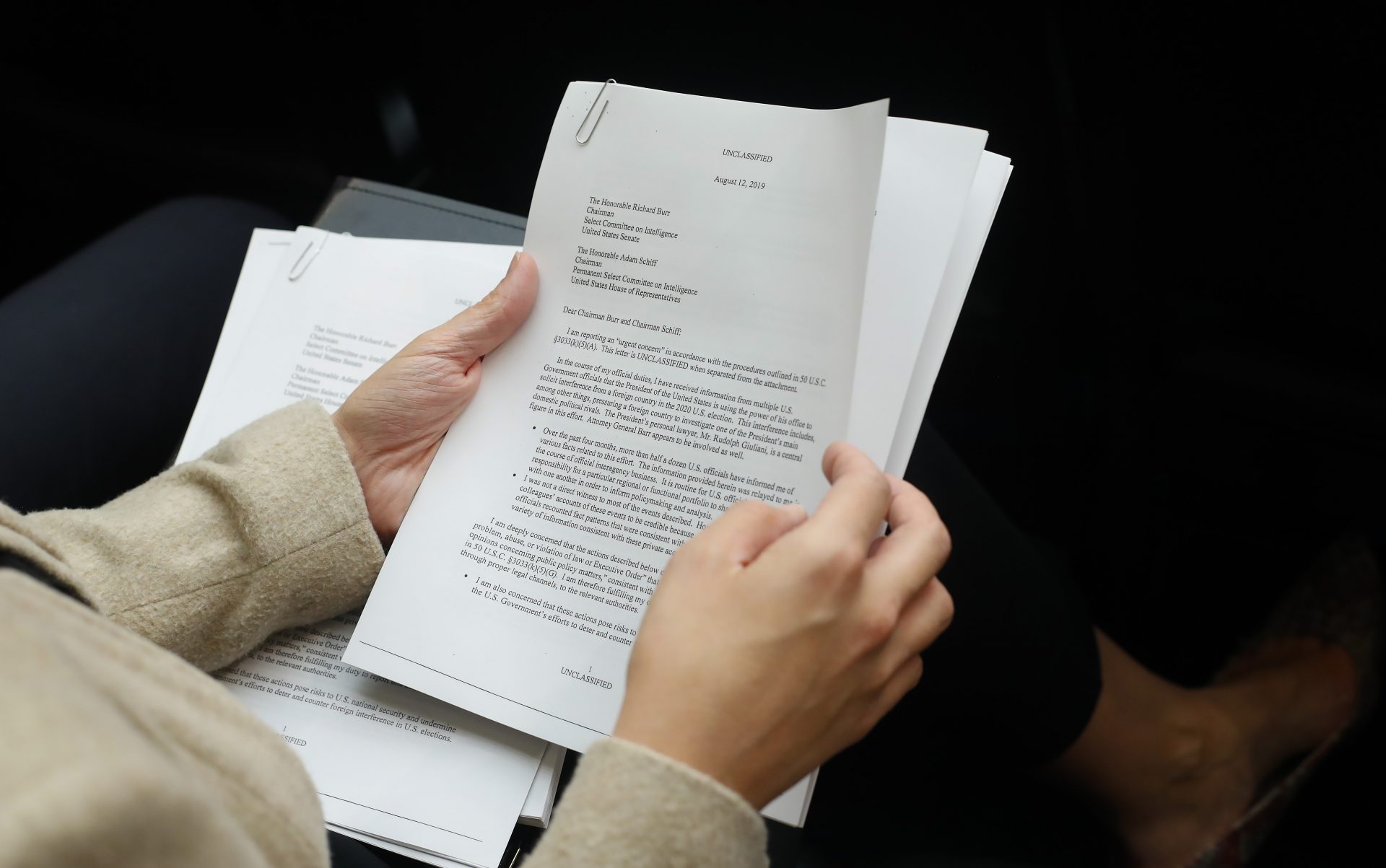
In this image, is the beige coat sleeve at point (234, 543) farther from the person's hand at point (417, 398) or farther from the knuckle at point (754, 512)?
the knuckle at point (754, 512)

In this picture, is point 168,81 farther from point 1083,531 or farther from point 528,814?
point 1083,531

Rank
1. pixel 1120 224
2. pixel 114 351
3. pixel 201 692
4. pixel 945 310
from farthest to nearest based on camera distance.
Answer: pixel 1120 224 < pixel 114 351 < pixel 945 310 < pixel 201 692

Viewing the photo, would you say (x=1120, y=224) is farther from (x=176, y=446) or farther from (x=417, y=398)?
(x=176, y=446)

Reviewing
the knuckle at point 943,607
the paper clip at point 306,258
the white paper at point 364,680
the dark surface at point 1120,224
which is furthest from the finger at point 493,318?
the dark surface at point 1120,224

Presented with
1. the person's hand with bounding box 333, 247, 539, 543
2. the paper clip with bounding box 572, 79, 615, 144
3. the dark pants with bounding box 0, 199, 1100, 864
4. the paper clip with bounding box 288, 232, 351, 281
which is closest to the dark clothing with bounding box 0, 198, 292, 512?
the dark pants with bounding box 0, 199, 1100, 864

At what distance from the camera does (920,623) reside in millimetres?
408

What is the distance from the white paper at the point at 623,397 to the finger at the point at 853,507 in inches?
2.8

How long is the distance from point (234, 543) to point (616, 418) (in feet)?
0.84

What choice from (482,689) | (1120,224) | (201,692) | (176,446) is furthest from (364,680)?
(1120,224)

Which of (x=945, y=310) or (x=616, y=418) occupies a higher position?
(x=945, y=310)

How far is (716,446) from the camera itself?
0.49 m

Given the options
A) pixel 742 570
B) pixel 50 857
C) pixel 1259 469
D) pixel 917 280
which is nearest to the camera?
pixel 50 857

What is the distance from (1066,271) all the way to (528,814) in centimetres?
84

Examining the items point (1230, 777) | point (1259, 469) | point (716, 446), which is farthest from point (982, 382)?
point (716, 446)
